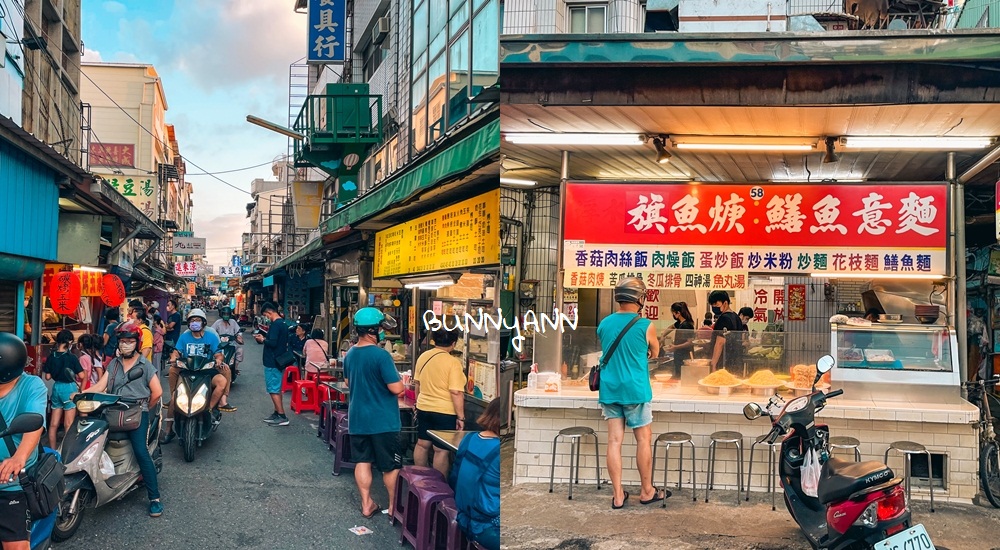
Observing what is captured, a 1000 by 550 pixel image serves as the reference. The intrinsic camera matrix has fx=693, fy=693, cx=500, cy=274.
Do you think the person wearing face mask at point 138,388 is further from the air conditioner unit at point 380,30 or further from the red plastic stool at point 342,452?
the air conditioner unit at point 380,30

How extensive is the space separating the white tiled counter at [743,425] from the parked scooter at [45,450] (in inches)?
132

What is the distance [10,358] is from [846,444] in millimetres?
5586

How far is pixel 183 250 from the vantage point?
19156mm

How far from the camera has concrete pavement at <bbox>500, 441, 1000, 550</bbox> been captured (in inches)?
179

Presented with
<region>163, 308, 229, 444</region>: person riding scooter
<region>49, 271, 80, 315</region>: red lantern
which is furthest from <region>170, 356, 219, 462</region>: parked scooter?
<region>49, 271, 80, 315</region>: red lantern

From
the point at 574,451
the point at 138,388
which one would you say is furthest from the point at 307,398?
the point at 574,451

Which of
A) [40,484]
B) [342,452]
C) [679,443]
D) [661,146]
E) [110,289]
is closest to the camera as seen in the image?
[40,484]

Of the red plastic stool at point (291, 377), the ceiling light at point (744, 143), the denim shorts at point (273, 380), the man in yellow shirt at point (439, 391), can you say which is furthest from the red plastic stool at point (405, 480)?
the red plastic stool at point (291, 377)

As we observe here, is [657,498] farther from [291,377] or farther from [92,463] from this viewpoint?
[291,377]

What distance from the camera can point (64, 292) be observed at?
20.6 ft

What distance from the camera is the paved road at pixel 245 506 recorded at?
4.62 m

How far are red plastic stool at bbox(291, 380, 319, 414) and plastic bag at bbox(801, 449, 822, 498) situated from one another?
7.08 metres

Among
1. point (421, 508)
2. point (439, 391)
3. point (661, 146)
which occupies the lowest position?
point (421, 508)

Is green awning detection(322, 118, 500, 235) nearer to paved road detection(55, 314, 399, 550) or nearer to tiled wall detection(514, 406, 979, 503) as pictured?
tiled wall detection(514, 406, 979, 503)
